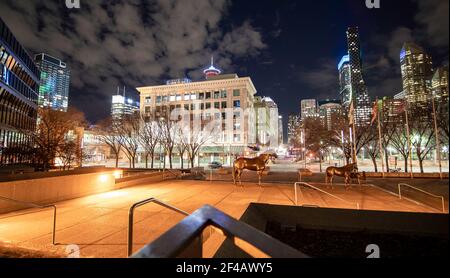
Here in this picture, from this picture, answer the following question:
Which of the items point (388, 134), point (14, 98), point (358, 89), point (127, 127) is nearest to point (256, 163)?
point (388, 134)

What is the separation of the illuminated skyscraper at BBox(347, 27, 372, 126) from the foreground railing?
34.3 metres

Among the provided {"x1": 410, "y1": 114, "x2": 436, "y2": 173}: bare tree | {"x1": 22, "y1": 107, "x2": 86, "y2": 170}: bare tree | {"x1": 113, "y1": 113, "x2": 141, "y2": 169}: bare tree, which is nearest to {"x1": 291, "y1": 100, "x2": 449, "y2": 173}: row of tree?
{"x1": 410, "y1": 114, "x2": 436, "y2": 173}: bare tree

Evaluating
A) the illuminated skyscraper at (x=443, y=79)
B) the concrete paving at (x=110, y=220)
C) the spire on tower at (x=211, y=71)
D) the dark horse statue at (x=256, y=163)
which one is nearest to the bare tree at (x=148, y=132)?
the dark horse statue at (x=256, y=163)

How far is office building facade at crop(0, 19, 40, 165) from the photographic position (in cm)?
3294

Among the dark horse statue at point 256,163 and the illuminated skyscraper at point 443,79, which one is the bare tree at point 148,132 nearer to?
the dark horse statue at point 256,163

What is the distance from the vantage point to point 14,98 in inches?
1475

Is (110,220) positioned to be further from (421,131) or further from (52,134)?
(421,131)

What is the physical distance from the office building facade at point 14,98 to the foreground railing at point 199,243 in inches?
1487

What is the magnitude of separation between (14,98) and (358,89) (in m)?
91.2

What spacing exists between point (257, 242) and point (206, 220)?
2.35 feet
